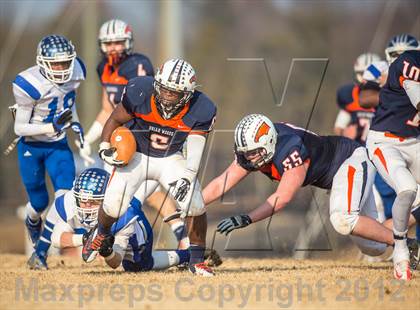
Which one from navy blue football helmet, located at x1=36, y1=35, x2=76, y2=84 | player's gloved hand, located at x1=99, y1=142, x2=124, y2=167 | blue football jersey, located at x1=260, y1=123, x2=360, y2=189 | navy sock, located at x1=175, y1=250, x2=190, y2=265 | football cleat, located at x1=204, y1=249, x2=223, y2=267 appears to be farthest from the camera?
navy blue football helmet, located at x1=36, y1=35, x2=76, y2=84

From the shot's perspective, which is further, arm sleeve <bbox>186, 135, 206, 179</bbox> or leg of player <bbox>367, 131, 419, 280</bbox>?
arm sleeve <bbox>186, 135, 206, 179</bbox>

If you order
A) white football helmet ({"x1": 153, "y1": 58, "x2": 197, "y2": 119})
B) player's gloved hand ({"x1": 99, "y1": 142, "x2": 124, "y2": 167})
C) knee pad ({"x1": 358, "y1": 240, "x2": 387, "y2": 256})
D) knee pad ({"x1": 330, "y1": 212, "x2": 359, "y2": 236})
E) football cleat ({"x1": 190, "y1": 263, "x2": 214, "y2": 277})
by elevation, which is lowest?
football cleat ({"x1": 190, "y1": 263, "x2": 214, "y2": 277})

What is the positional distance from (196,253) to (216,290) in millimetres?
1036

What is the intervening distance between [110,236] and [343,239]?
24.2ft

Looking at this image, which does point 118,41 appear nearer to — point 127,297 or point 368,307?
point 127,297

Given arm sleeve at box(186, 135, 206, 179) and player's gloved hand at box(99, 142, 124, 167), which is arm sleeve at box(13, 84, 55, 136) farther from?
arm sleeve at box(186, 135, 206, 179)

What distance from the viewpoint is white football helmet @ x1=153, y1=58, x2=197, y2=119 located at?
7496mm

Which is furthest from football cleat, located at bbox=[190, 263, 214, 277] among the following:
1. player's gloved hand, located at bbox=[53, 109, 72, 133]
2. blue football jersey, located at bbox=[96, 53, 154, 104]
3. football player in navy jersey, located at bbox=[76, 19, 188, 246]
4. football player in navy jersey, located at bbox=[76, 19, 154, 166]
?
blue football jersey, located at bbox=[96, 53, 154, 104]

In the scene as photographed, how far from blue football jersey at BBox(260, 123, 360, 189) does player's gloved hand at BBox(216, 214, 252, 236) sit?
0.66m

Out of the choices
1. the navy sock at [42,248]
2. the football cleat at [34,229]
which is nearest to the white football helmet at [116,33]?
the football cleat at [34,229]

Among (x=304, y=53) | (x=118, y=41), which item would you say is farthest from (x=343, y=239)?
(x=304, y=53)

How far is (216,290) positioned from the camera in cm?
693

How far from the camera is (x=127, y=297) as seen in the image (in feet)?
22.3

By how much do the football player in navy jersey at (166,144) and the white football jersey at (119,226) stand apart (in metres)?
0.31
